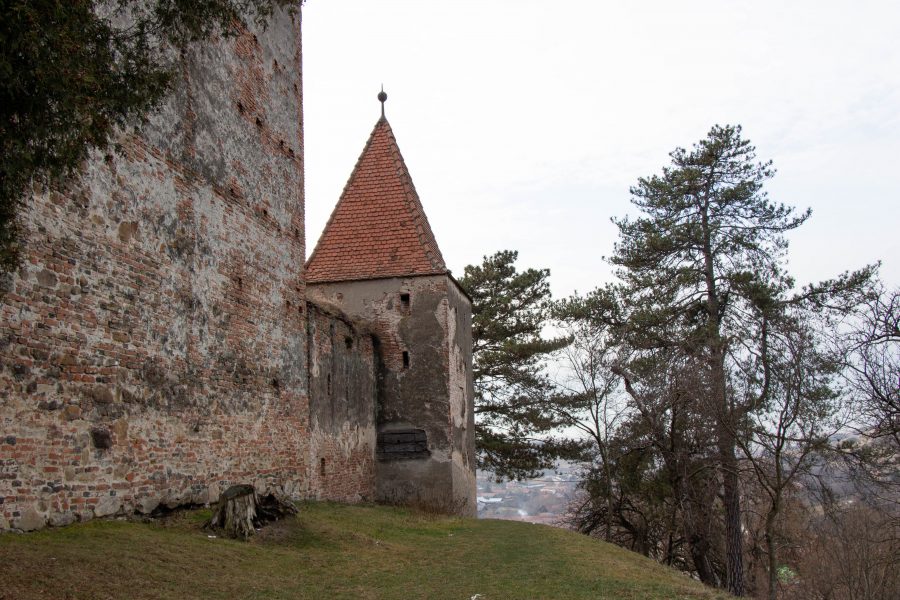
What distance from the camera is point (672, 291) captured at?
68.7 ft

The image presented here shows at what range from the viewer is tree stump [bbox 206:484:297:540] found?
383 inches

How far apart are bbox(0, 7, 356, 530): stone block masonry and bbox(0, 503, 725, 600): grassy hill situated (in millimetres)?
732

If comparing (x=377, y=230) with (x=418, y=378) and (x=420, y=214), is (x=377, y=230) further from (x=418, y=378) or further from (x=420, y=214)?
(x=418, y=378)

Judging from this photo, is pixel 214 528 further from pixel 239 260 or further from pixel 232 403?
pixel 239 260

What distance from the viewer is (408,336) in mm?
18203

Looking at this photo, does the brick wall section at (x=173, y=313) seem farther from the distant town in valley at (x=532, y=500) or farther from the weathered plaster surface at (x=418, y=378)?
the distant town in valley at (x=532, y=500)

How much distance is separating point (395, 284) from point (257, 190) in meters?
5.66

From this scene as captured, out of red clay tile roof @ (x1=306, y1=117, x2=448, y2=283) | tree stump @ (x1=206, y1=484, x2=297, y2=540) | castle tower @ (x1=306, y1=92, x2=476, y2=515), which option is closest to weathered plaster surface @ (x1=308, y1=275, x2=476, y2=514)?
castle tower @ (x1=306, y1=92, x2=476, y2=515)

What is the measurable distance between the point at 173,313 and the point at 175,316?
0.19 feet

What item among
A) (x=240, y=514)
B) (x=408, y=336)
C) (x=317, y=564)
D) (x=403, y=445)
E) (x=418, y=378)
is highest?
(x=408, y=336)

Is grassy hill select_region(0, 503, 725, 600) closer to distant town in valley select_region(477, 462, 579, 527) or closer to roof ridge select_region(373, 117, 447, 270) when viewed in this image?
roof ridge select_region(373, 117, 447, 270)

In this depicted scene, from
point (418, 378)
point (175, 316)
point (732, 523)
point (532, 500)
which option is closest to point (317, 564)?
point (175, 316)

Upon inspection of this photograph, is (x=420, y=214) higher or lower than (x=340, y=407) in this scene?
higher

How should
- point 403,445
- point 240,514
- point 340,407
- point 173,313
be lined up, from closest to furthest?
1. point 240,514
2. point 173,313
3. point 340,407
4. point 403,445
